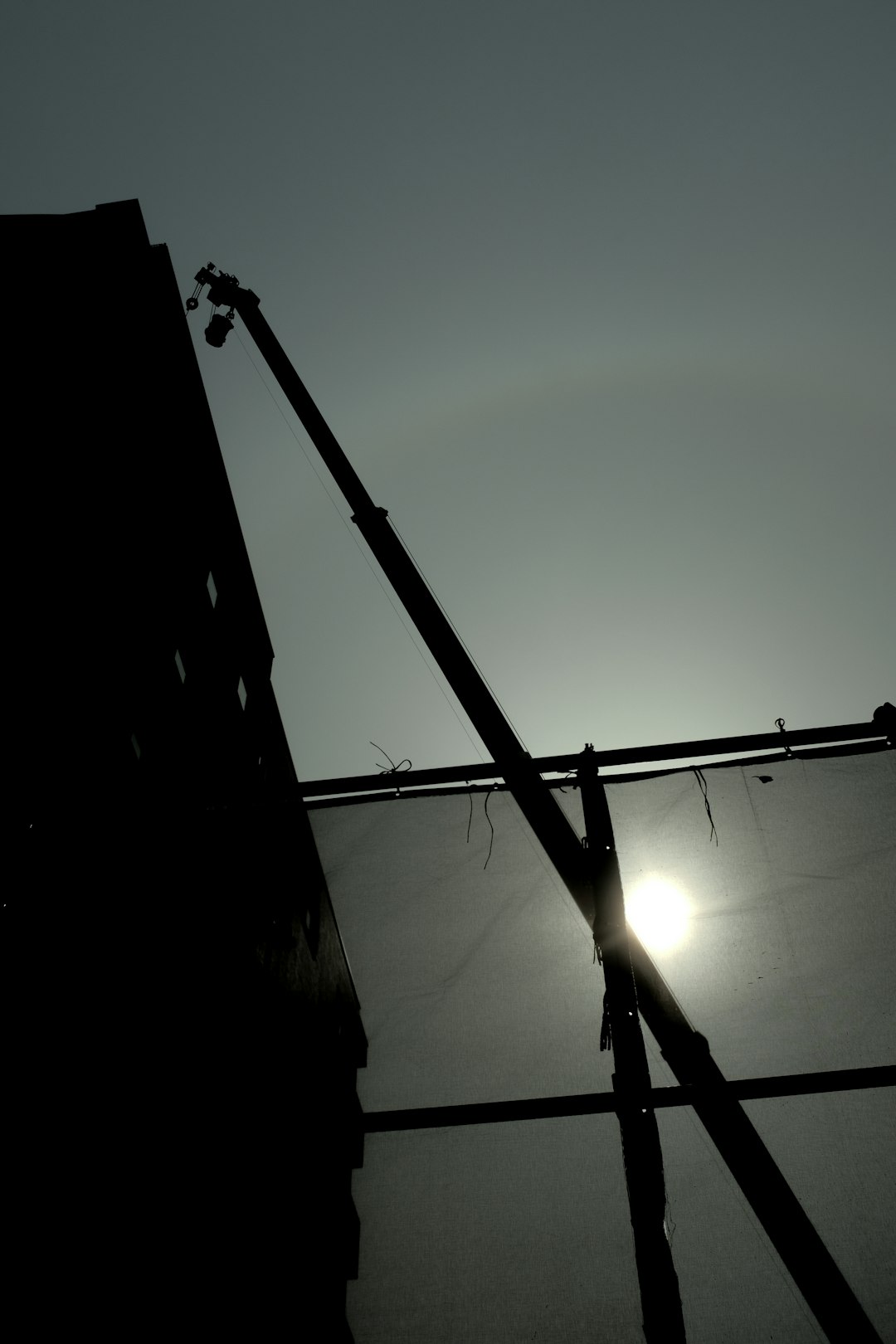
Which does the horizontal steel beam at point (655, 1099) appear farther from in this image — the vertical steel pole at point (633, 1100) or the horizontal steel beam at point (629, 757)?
the horizontal steel beam at point (629, 757)

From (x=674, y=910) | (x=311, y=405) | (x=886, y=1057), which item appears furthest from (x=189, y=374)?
(x=886, y=1057)

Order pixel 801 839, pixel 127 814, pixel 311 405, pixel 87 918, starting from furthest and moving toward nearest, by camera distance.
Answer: pixel 311 405
pixel 801 839
pixel 127 814
pixel 87 918

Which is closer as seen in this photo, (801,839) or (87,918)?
(87,918)

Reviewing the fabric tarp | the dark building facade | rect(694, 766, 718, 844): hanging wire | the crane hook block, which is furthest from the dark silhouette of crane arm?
the crane hook block

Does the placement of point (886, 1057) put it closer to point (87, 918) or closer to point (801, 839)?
point (801, 839)

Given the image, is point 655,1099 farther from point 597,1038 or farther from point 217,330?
point 217,330

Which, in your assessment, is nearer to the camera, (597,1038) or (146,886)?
(146,886)

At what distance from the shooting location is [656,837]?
545cm

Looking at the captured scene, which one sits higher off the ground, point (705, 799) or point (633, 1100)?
point (705, 799)

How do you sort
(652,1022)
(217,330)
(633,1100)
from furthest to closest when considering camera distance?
(217,330)
(652,1022)
(633,1100)

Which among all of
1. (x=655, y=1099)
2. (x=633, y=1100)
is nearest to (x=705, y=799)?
(x=655, y=1099)

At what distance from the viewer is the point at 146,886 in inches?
166

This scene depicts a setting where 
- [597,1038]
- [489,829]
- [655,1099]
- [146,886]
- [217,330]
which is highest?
[217,330]

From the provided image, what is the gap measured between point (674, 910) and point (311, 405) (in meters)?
7.09
